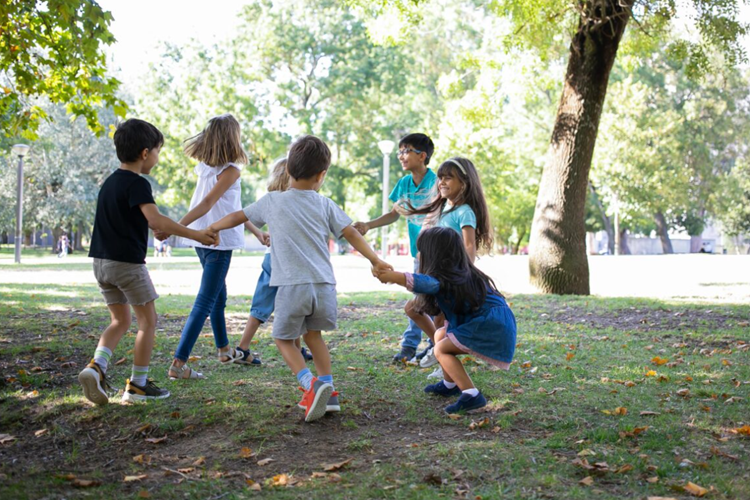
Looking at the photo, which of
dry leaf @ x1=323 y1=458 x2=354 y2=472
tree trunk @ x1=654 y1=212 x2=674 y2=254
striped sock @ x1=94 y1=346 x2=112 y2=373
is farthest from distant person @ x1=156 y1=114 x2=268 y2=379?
tree trunk @ x1=654 y1=212 x2=674 y2=254

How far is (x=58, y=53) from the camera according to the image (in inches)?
296

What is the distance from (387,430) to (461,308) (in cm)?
91

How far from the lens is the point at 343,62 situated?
39156 millimetres

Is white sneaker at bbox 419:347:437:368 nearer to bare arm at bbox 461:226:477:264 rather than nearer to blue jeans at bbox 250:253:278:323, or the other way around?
bare arm at bbox 461:226:477:264

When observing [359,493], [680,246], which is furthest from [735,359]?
[680,246]

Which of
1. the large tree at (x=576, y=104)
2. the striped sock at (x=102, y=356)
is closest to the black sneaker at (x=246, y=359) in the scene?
the striped sock at (x=102, y=356)

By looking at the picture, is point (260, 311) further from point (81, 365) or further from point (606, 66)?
point (606, 66)

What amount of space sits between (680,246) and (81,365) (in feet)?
239

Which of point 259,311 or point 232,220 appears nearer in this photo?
point 232,220

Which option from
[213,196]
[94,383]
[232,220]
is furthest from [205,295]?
[94,383]

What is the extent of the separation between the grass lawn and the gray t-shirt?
2.86 ft

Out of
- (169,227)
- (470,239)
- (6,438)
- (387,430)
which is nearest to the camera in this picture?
(6,438)

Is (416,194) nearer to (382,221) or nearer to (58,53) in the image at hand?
(382,221)

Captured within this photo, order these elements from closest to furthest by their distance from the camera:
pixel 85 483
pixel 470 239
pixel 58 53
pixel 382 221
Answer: pixel 85 483, pixel 470 239, pixel 382 221, pixel 58 53
